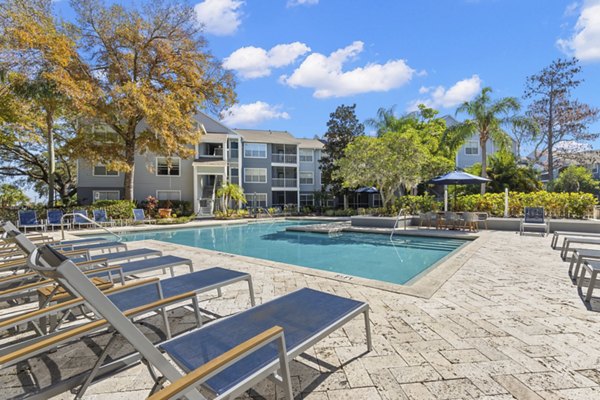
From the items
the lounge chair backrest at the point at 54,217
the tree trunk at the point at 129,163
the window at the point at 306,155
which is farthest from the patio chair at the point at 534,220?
the window at the point at 306,155

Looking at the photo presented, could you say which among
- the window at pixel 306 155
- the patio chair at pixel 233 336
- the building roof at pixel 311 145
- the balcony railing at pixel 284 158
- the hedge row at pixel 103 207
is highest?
the building roof at pixel 311 145

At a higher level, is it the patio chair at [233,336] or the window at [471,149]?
the window at [471,149]

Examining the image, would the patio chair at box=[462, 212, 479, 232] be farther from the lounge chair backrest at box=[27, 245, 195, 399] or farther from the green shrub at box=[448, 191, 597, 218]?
the lounge chair backrest at box=[27, 245, 195, 399]

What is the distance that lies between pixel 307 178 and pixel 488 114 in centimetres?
1876

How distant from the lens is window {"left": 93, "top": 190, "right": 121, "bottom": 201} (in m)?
22.9

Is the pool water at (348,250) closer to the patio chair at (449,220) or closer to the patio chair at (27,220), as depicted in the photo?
the patio chair at (449,220)

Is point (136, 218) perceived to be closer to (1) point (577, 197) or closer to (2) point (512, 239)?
(2) point (512, 239)

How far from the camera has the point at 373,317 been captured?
11.4ft

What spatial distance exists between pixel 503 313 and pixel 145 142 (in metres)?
20.4

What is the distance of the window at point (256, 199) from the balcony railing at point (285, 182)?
1.76 m

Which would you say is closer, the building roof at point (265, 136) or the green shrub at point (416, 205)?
the green shrub at point (416, 205)

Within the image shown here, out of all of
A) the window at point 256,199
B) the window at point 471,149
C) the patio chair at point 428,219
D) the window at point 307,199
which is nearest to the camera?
the patio chair at point 428,219

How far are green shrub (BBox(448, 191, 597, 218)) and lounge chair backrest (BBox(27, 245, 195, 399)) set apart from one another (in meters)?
15.8

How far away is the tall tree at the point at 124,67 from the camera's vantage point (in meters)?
14.9
